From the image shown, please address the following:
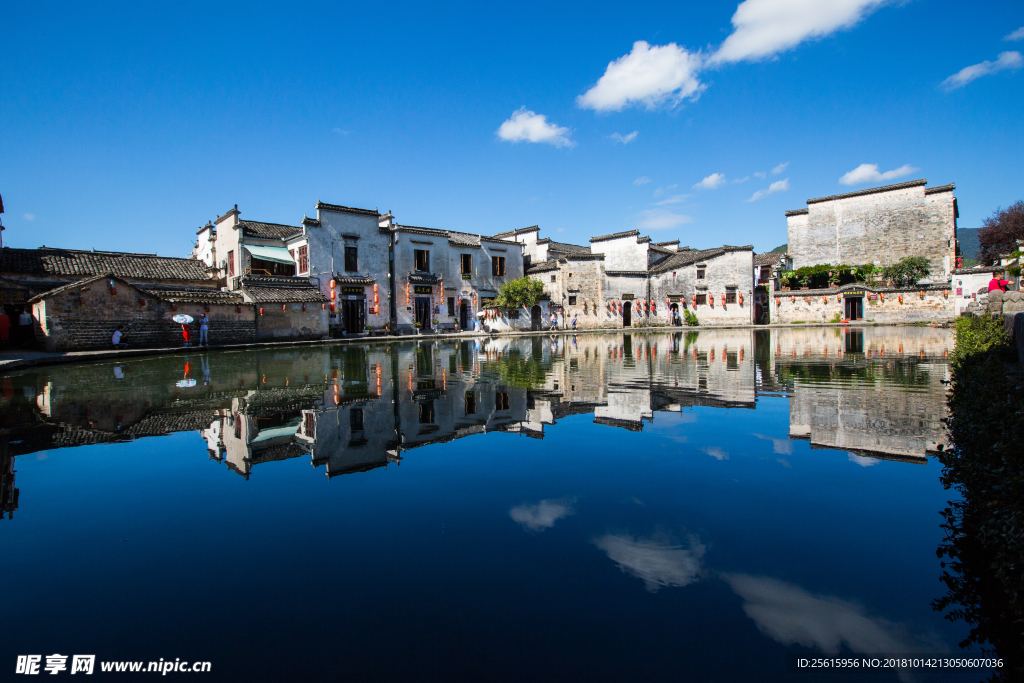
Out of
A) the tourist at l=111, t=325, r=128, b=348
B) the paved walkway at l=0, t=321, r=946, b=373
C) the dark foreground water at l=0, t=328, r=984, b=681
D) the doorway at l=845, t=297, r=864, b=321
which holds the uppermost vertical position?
the doorway at l=845, t=297, r=864, b=321

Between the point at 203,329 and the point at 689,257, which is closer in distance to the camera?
the point at 203,329

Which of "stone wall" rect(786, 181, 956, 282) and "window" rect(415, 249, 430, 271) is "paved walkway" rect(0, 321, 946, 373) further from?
"stone wall" rect(786, 181, 956, 282)

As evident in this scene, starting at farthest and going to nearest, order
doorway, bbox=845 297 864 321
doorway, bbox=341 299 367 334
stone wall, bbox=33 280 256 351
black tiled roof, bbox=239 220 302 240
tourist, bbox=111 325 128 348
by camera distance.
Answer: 1. doorway, bbox=845 297 864 321
2. doorway, bbox=341 299 367 334
3. black tiled roof, bbox=239 220 302 240
4. tourist, bbox=111 325 128 348
5. stone wall, bbox=33 280 256 351

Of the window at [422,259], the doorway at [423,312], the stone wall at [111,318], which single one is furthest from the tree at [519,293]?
the stone wall at [111,318]

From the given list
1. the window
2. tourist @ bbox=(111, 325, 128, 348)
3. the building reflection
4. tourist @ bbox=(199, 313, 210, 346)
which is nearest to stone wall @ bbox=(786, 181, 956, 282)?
the building reflection

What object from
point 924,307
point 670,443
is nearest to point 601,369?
point 670,443

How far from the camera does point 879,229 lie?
112 feet

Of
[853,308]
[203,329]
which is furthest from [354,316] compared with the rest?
[853,308]

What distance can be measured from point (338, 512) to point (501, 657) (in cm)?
174

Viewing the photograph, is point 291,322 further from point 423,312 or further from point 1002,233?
point 1002,233

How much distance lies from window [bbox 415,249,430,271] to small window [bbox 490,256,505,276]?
16.2ft

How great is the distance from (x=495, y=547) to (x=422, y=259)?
93.2 ft

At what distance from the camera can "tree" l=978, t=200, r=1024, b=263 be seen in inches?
1190

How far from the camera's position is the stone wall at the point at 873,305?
29.6m
